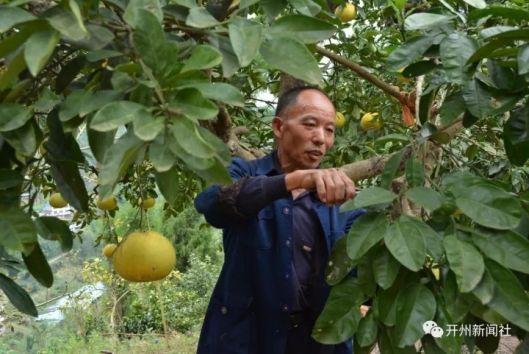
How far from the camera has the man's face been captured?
1.67 metres

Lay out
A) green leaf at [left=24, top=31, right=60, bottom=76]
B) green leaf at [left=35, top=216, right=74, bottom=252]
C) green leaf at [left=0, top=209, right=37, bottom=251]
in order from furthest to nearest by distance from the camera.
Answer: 1. green leaf at [left=35, top=216, right=74, bottom=252]
2. green leaf at [left=0, top=209, right=37, bottom=251]
3. green leaf at [left=24, top=31, right=60, bottom=76]

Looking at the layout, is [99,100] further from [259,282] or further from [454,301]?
[259,282]

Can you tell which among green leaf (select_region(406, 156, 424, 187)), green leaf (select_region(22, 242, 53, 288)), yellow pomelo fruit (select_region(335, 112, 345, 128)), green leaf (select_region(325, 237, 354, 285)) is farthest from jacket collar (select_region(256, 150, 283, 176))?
yellow pomelo fruit (select_region(335, 112, 345, 128))

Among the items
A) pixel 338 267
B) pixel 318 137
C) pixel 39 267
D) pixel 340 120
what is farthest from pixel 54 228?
pixel 340 120

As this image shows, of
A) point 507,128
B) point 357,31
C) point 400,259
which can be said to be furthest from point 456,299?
point 357,31

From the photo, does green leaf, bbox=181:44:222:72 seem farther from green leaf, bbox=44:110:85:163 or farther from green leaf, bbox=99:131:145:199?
green leaf, bbox=44:110:85:163

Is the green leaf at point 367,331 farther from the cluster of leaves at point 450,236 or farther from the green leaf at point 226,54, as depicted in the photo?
the green leaf at point 226,54

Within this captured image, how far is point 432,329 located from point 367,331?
0.38ft

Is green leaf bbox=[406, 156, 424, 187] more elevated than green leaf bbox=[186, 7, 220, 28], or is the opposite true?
green leaf bbox=[186, 7, 220, 28]

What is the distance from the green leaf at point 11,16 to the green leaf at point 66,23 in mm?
28

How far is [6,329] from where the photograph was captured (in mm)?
5621

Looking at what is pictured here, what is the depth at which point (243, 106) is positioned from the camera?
3.54 ft

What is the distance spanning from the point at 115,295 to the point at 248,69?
191 inches

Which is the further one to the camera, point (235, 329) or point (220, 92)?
point (235, 329)
